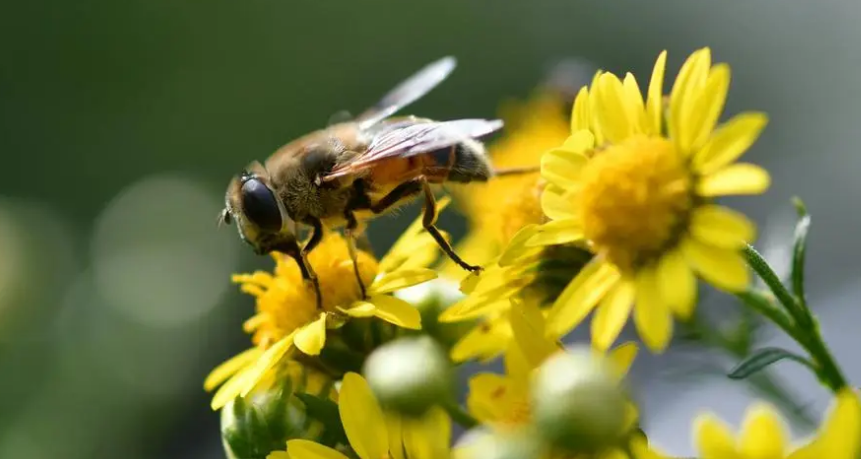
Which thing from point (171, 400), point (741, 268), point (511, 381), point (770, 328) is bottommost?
point (171, 400)

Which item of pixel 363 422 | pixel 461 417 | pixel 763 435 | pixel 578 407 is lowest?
pixel 461 417

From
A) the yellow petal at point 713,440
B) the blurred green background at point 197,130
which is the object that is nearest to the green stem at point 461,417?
the yellow petal at point 713,440

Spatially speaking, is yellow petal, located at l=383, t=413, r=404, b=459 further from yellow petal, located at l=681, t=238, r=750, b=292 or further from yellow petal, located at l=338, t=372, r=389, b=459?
yellow petal, located at l=681, t=238, r=750, b=292

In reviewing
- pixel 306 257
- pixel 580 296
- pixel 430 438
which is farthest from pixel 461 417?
pixel 306 257

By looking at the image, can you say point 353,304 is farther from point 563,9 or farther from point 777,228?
point 563,9

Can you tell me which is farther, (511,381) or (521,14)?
(521,14)

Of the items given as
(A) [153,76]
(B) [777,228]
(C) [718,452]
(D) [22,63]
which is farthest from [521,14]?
(C) [718,452]

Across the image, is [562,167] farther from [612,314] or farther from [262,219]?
[262,219]
